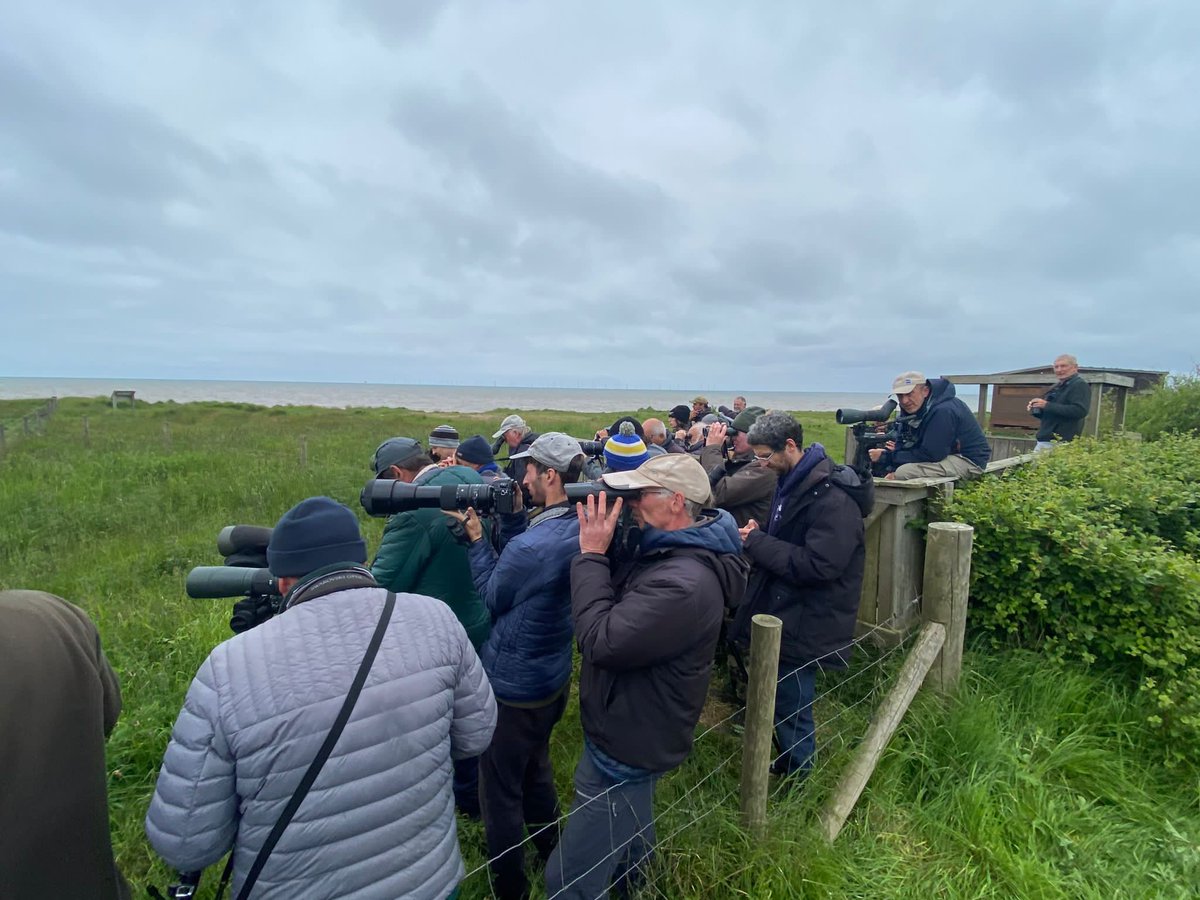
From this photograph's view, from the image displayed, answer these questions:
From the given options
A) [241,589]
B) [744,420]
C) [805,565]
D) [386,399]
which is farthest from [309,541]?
[386,399]

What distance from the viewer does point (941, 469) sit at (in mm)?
3855

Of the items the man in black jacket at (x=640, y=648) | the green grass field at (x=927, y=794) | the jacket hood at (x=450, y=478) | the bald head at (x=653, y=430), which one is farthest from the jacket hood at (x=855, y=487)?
the bald head at (x=653, y=430)

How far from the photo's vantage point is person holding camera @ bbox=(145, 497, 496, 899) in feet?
4.24

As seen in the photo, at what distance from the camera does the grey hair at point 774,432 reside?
2.92 metres

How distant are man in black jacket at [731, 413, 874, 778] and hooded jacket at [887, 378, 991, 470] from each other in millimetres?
1567

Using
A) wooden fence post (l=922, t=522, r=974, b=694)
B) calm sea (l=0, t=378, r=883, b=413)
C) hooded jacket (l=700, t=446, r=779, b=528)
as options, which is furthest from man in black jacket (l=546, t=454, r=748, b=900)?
calm sea (l=0, t=378, r=883, b=413)

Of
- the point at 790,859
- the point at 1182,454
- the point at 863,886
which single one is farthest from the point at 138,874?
the point at 1182,454

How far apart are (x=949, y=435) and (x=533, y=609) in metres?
3.28

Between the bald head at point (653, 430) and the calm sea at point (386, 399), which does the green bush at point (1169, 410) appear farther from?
the calm sea at point (386, 399)

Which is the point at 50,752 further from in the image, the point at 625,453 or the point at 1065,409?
the point at 1065,409

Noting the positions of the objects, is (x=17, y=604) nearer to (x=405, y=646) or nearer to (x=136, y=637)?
(x=405, y=646)

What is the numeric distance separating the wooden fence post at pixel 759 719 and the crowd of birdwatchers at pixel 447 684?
0.25 meters

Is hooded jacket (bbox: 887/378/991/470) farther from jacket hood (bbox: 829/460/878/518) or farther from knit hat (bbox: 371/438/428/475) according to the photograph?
knit hat (bbox: 371/438/428/475)

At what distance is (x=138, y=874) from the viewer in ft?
8.14
